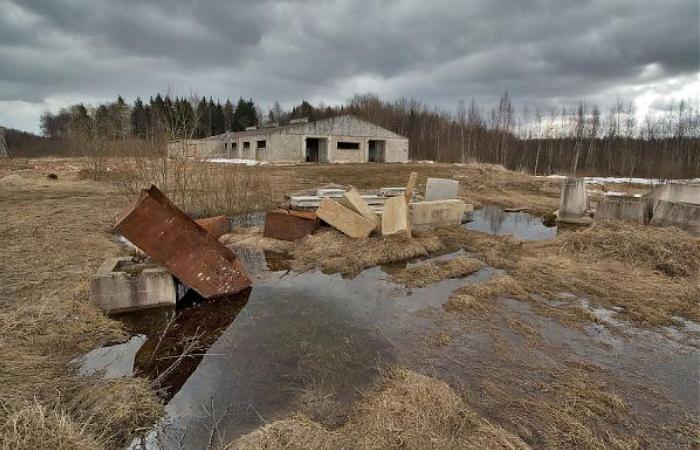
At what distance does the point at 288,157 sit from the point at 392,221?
90.3 feet

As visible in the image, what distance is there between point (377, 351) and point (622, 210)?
32.8 feet

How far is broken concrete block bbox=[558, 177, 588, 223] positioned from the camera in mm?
12078

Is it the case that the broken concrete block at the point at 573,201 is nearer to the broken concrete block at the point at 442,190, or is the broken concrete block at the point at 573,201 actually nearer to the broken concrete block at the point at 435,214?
the broken concrete block at the point at 442,190

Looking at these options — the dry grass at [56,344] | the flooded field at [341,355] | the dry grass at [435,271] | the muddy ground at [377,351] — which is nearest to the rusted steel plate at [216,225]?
the muddy ground at [377,351]

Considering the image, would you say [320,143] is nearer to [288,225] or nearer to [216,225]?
[216,225]

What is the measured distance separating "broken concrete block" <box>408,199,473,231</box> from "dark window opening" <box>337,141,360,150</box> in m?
28.1

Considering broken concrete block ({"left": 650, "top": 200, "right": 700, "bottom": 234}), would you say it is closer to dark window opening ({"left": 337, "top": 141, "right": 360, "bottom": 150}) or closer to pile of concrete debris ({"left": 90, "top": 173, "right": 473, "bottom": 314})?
pile of concrete debris ({"left": 90, "top": 173, "right": 473, "bottom": 314})

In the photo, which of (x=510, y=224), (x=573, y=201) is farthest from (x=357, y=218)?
(x=573, y=201)

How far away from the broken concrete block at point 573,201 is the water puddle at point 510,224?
88 centimetres

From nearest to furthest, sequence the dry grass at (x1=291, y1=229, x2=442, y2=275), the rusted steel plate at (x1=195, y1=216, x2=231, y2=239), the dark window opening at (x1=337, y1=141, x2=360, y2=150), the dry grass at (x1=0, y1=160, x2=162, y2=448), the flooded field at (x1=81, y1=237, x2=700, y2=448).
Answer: the dry grass at (x1=0, y1=160, x2=162, y2=448)
the flooded field at (x1=81, y1=237, x2=700, y2=448)
the dry grass at (x1=291, y1=229, x2=442, y2=275)
the rusted steel plate at (x1=195, y1=216, x2=231, y2=239)
the dark window opening at (x1=337, y1=141, x2=360, y2=150)

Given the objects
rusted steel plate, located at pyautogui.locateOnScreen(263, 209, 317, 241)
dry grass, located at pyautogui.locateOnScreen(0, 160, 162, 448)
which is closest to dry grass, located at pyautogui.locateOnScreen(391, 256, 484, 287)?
rusted steel plate, located at pyautogui.locateOnScreen(263, 209, 317, 241)

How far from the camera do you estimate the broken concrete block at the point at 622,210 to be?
10273mm

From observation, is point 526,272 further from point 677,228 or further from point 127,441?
point 127,441

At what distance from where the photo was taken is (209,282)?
218 inches
